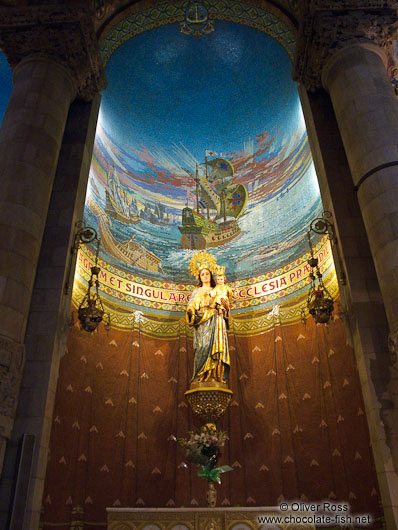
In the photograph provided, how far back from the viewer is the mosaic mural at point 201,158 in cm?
1123

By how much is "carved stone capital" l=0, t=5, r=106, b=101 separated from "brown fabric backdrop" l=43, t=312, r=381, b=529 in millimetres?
5145

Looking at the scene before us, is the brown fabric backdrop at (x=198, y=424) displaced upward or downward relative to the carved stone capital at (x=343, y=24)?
downward

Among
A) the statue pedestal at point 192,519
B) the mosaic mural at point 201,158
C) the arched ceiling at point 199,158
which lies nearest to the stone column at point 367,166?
the statue pedestal at point 192,519

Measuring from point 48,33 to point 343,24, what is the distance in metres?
5.25

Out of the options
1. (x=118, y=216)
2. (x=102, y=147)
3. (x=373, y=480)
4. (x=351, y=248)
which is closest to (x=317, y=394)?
(x=373, y=480)

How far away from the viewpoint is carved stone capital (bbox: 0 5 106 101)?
8.16m

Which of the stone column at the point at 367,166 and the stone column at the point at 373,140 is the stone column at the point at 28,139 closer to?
the stone column at the point at 367,166

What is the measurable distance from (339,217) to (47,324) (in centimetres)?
462

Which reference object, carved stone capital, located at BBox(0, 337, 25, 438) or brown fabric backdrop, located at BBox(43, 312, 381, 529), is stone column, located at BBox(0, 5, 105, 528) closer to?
carved stone capital, located at BBox(0, 337, 25, 438)

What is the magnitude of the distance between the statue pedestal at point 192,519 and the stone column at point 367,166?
4.83 feet

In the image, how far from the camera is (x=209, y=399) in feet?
27.8

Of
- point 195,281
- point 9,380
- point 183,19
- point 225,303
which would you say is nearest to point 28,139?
point 9,380

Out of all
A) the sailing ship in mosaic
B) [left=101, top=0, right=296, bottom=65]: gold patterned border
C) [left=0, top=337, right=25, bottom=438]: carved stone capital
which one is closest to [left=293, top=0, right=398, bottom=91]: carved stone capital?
[left=101, top=0, right=296, bottom=65]: gold patterned border

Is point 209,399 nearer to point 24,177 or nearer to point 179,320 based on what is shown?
point 179,320
